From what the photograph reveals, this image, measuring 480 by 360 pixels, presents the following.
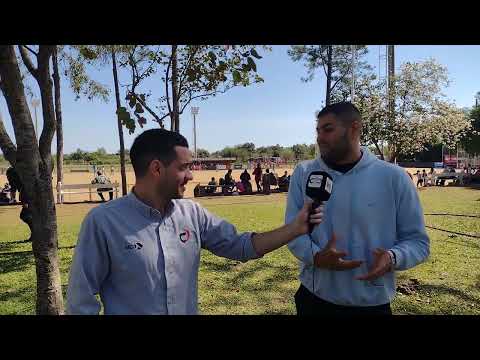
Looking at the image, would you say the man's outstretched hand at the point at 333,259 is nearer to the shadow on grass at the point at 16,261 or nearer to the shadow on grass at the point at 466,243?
the shadow on grass at the point at 16,261

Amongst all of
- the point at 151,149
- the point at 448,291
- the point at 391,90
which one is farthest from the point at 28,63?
the point at 391,90

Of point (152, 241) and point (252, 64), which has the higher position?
point (252, 64)

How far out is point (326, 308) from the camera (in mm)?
2355

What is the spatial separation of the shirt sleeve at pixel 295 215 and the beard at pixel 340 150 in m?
0.23

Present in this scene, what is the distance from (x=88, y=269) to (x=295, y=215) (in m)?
1.18

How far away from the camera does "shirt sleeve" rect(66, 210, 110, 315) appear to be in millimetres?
1769

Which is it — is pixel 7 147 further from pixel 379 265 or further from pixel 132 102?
pixel 379 265

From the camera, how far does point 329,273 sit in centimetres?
234

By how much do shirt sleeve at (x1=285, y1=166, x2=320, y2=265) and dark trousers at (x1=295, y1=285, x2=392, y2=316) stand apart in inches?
10.1

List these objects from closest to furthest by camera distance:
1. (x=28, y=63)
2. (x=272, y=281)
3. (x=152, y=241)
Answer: (x=152, y=241), (x=28, y=63), (x=272, y=281)

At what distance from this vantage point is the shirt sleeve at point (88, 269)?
177 centimetres

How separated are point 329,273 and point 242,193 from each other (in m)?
18.6
